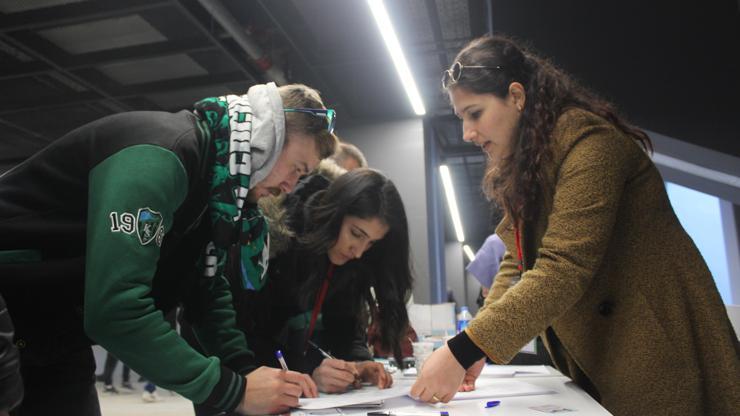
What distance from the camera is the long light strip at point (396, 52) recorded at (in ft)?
11.4

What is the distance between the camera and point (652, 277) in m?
1.02

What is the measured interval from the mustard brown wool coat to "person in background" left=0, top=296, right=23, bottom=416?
675 millimetres

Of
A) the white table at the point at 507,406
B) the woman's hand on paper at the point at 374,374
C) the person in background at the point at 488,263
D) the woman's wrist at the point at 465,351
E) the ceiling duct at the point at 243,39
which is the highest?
the ceiling duct at the point at 243,39

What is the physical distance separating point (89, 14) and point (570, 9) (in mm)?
2987

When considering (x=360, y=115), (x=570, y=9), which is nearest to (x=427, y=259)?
(x=360, y=115)

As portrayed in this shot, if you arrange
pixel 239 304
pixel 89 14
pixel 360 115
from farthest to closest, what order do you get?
1. pixel 360 115
2. pixel 89 14
3. pixel 239 304

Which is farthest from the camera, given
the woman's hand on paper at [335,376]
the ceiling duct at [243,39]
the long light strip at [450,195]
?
the long light strip at [450,195]

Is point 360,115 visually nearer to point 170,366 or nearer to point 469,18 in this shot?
point 469,18

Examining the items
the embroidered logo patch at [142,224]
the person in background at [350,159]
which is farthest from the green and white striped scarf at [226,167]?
the person in background at [350,159]

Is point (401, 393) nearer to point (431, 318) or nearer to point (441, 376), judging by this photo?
point (441, 376)

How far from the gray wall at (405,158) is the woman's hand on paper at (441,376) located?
4414mm

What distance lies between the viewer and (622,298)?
103cm

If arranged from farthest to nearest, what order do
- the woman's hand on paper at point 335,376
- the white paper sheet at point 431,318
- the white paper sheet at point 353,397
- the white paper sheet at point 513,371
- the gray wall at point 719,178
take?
the white paper sheet at point 431,318 → the gray wall at point 719,178 → the white paper sheet at point 513,371 → the woman's hand on paper at point 335,376 → the white paper sheet at point 353,397

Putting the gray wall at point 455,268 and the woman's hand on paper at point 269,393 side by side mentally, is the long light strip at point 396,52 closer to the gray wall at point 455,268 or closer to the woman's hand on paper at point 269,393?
the woman's hand on paper at point 269,393
